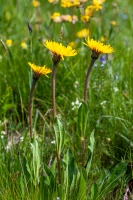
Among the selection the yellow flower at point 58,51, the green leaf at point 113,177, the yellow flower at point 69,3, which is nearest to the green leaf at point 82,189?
the green leaf at point 113,177

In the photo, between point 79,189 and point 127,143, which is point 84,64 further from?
point 79,189

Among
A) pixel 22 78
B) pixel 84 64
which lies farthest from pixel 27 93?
pixel 84 64

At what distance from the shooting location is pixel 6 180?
6.29 ft

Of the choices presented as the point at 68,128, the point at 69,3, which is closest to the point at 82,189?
the point at 68,128

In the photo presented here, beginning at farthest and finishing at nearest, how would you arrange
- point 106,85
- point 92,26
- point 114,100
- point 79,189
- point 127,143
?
1. point 92,26
2. point 106,85
3. point 114,100
4. point 127,143
5. point 79,189

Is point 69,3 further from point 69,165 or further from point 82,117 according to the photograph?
point 69,165

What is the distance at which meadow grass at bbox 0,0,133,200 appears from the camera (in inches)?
75.8

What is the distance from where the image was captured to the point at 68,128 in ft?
8.45

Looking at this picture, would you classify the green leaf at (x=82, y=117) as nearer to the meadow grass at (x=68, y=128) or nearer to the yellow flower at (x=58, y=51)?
the meadow grass at (x=68, y=128)

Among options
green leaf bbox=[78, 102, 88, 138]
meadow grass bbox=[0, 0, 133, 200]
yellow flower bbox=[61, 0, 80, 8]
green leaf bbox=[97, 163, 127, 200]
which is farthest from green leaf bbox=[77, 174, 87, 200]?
yellow flower bbox=[61, 0, 80, 8]

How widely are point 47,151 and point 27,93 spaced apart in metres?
0.67

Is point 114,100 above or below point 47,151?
above

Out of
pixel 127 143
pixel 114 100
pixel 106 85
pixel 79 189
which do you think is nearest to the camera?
pixel 79 189

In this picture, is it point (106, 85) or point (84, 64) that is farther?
point (84, 64)
